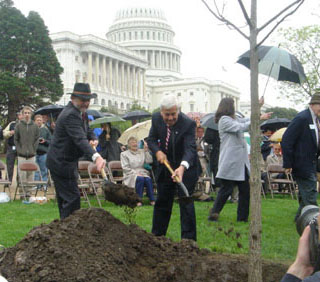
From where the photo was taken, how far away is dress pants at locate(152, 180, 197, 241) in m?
5.50

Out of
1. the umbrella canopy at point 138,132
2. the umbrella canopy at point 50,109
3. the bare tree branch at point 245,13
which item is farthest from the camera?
the umbrella canopy at point 50,109

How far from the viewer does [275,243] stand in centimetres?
594

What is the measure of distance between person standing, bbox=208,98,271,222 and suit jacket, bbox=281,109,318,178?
146cm

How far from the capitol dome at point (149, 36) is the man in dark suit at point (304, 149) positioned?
119 metres

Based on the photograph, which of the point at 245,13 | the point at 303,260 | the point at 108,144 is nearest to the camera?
the point at 303,260

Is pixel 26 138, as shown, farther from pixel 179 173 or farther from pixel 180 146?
pixel 179 173

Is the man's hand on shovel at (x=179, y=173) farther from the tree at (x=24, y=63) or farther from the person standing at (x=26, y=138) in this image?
the tree at (x=24, y=63)

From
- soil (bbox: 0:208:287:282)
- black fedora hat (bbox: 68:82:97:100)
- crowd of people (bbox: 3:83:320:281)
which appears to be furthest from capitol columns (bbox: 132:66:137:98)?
soil (bbox: 0:208:287:282)

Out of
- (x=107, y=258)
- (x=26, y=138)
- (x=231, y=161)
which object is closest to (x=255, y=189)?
(x=107, y=258)

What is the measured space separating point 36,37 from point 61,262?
1841 inches

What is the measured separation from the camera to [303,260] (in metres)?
2.26

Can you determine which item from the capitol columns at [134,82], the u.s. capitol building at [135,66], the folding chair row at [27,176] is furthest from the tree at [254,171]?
the capitol columns at [134,82]

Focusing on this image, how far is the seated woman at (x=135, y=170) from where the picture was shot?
1012 centimetres

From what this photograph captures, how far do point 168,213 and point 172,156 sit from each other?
2.28ft
